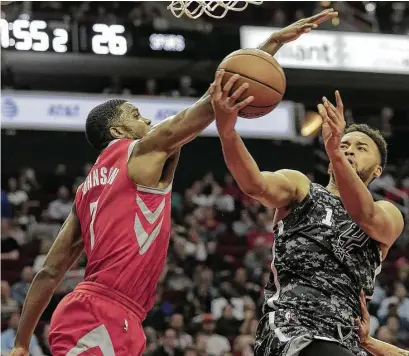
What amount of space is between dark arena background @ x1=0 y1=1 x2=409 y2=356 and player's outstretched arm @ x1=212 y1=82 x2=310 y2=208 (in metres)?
7.63

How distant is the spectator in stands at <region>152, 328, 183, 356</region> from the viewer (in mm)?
10617

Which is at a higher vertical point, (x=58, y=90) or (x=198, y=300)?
(x=58, y=90)

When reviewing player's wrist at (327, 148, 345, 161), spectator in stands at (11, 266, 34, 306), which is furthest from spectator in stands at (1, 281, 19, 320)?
player's wrist at (327, 148, 345, 161)

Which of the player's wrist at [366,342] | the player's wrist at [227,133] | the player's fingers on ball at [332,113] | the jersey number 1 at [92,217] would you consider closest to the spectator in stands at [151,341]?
the player's wrist at [366,342]

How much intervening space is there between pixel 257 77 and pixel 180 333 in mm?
7799

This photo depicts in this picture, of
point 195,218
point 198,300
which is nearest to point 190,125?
point 198,300

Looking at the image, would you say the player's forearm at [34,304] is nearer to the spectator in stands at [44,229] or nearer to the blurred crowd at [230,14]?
the spectator in stands at [44,229]

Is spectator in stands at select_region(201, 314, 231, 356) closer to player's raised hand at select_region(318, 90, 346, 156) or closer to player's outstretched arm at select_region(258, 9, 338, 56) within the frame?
player's outstretched arm at select_region(258, 9, 338, 56)

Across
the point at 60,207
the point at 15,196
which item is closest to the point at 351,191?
the point at 60,207

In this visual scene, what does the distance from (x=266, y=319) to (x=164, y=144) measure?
0.91m

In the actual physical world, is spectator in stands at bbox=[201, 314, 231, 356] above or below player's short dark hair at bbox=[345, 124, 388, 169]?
below

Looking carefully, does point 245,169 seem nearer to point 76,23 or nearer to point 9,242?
point 9,242

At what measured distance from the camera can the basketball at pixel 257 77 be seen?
12.1 ft

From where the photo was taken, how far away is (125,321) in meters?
3.82
